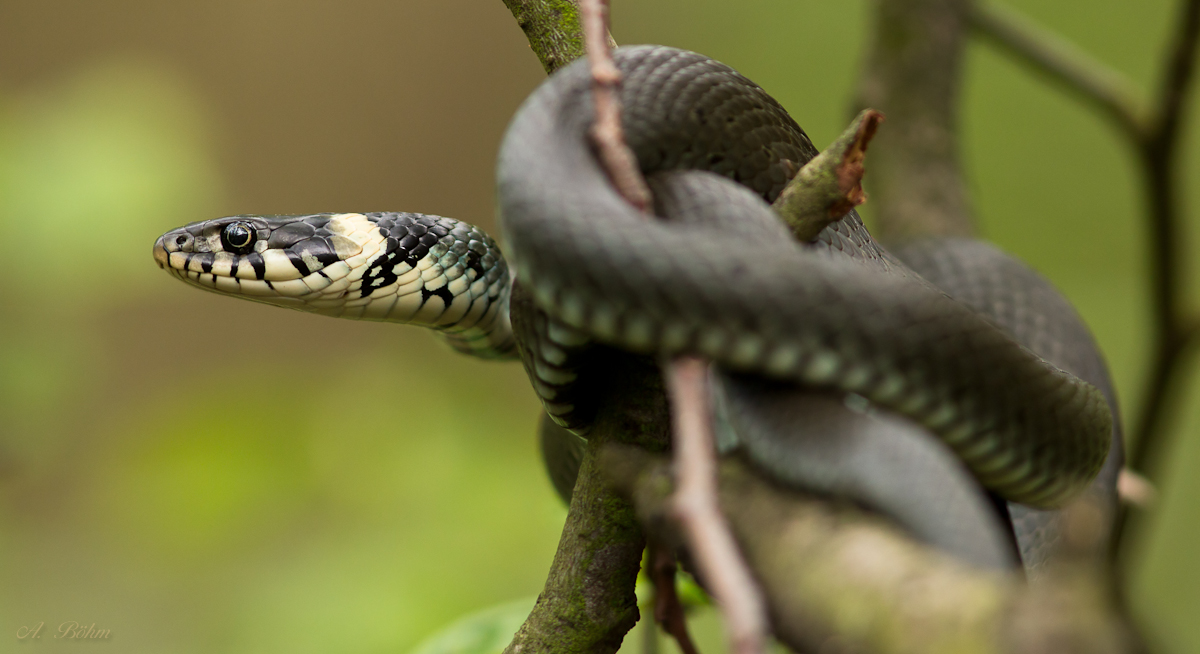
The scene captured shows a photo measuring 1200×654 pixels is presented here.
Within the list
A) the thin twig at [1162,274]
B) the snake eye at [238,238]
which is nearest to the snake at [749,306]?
the snake eye at [238,238]

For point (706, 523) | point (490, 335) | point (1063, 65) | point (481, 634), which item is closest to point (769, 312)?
point (706, 523)

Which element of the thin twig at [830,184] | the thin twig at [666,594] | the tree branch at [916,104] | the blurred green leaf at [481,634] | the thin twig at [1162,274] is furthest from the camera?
the tree branch at [916,104]

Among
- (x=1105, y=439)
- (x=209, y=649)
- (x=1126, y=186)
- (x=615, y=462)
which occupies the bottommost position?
(x=209, y=649)

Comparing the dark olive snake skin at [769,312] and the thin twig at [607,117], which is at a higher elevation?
the thin twig at [607,117]

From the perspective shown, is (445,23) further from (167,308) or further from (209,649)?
(209,649)

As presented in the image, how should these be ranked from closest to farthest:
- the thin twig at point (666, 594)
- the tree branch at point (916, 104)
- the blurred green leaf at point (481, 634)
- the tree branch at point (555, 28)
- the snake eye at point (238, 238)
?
the thin twig at point (666, 594) < the tree branch at point (555, 28) < the blurred green leaf at point (481, 634) < the snake eye at point (238, 238) < the tree branch at point (916, 104)

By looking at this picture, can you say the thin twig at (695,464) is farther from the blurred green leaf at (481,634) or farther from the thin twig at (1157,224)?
the thin twig at (1157,224)

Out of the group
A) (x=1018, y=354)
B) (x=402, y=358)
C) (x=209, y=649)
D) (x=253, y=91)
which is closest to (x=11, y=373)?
(x=209, y=649)

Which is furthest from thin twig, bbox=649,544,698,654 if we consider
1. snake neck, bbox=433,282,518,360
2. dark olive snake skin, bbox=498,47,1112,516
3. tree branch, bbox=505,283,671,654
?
snake neck, bbox=433,282,518,360
